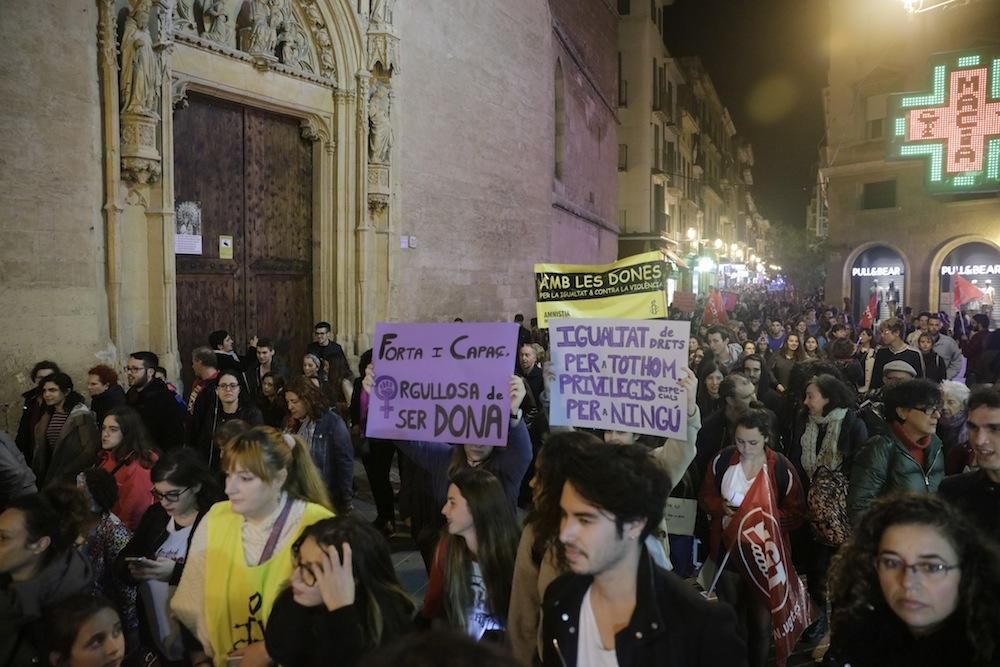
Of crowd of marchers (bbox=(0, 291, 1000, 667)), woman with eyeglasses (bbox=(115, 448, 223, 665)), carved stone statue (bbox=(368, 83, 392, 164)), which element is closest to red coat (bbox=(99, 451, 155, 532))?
crowd of marchers (bbox=(0, 291, 1000, 667))

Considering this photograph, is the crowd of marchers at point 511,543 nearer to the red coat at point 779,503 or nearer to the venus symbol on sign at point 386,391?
the red coat at point 779,503

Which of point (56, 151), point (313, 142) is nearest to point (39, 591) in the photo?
point (56, 151)

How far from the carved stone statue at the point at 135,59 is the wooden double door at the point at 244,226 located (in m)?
1.55

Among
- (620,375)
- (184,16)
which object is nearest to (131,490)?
(620,375)

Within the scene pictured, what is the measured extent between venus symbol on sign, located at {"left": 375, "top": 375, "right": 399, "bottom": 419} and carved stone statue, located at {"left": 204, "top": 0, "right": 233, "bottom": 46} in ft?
26.0

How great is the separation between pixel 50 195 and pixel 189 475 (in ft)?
20.7

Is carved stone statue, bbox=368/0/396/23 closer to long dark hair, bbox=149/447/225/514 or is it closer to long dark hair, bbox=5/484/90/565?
long dark hair, bbox=149/447/225/514

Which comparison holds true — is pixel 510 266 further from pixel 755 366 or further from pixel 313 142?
pixel 755 366

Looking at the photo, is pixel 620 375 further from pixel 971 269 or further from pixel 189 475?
pixel 971 269

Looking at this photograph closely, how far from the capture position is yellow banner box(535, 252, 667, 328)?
663cm

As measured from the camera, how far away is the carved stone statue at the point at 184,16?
10.8m

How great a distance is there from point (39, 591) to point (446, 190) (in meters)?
13.7

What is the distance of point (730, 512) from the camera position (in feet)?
16.0

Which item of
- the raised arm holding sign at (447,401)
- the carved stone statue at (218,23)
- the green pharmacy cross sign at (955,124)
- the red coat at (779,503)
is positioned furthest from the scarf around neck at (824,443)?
the green pharmacy cross sign at (955,124)
